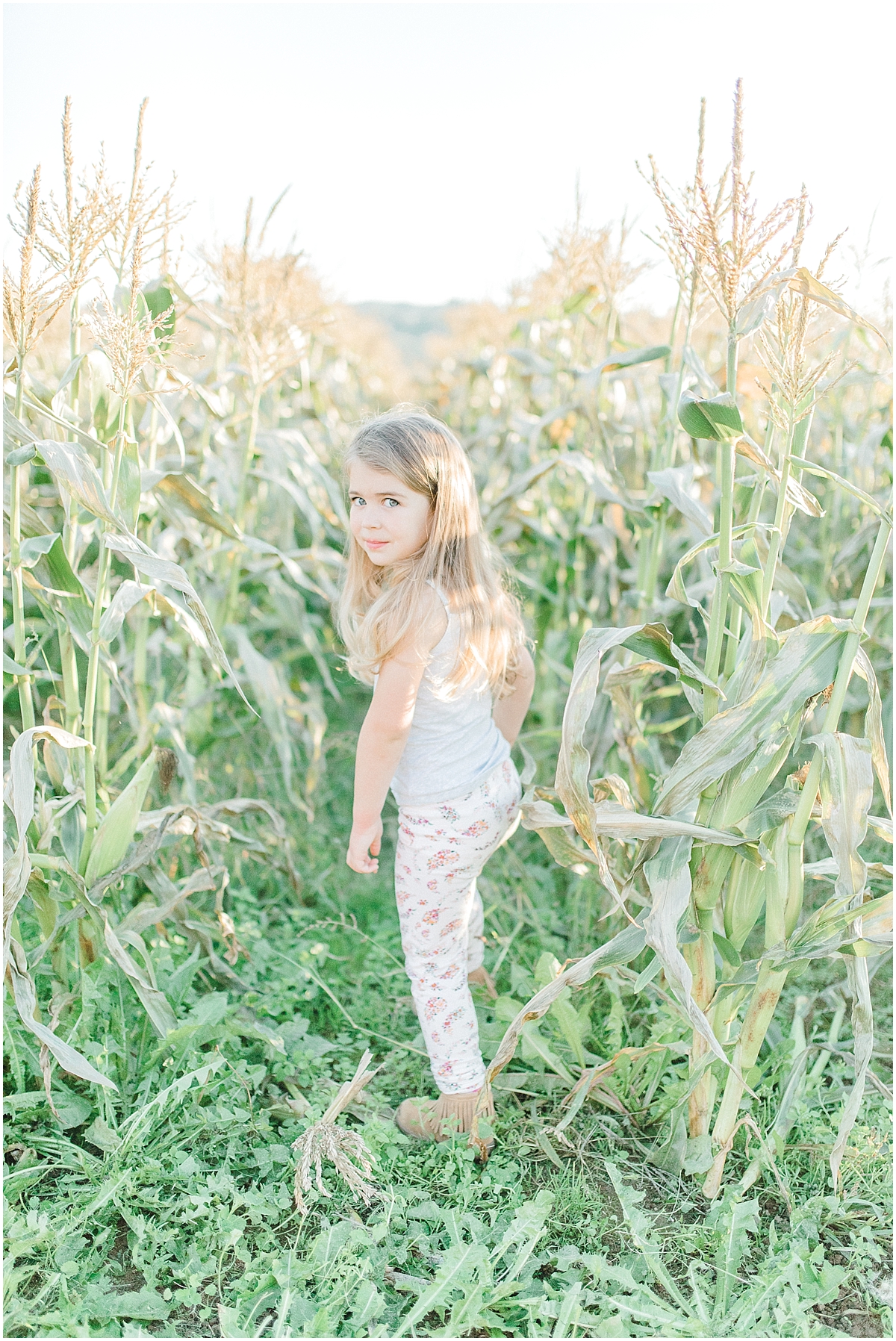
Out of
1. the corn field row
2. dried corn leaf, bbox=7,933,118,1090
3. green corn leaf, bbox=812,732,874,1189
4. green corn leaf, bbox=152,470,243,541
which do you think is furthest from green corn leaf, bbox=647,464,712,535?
dried corn leaf, bbox=7,933,118,1090

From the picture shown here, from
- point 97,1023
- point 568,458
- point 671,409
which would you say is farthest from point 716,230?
point 97,1023

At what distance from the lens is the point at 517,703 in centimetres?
237

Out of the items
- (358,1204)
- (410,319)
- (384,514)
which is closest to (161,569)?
(384,514)

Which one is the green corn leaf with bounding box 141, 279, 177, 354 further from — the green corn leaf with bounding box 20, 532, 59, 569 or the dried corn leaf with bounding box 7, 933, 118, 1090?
the dried corn leaf with bounding box 7, 933, 118, 1090

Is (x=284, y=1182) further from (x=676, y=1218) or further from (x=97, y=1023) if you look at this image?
(x=676, y=1218)

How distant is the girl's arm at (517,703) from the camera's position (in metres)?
2.32

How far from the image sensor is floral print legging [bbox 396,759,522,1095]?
209 centimetres

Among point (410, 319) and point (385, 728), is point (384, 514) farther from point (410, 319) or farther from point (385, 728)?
point (410, 319)

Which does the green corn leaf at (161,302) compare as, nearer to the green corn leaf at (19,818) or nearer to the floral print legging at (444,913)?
the green corn leaf at (19,818)

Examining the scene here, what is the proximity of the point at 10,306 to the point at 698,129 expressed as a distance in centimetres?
140

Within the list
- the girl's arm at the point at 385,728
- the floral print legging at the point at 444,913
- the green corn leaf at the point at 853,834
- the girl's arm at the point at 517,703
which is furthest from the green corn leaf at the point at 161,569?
the green corn leaf at the point at 853,834

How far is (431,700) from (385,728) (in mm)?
155

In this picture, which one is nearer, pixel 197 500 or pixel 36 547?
pixel 36 547

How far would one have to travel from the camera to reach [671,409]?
253cm
